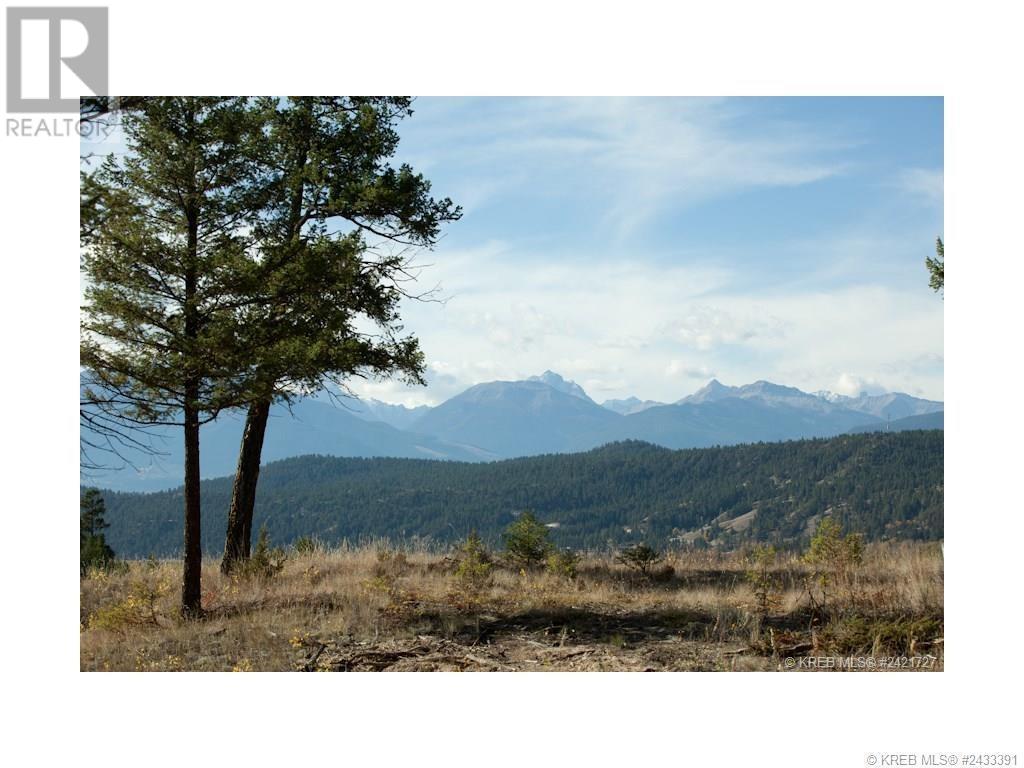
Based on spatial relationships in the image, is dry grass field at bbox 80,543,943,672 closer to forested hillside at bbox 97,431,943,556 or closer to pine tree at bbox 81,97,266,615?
pine tree at bbox 81,97,266,615

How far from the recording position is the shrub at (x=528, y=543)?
55.6ft

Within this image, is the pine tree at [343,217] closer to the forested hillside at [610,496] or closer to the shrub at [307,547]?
the shrub at [307,547]

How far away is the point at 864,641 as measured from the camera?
938cm

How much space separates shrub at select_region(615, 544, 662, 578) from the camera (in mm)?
15406

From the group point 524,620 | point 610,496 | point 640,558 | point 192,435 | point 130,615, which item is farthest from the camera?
point 610,496

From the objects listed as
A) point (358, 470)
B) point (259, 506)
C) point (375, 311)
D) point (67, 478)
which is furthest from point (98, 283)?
point (358, 470)

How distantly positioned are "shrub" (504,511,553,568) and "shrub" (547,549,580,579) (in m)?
1.03

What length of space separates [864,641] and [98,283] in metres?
10.9

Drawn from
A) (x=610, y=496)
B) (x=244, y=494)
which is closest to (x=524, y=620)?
(x=244, y=494)

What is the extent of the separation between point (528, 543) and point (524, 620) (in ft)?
18.4

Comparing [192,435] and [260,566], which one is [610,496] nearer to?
[260,566]

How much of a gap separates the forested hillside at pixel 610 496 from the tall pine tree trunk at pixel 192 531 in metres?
86.4

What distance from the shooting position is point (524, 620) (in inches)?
446

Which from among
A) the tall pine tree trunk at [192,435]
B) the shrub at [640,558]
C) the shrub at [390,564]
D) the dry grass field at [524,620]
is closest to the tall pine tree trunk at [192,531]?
the tall pine tree trunk at [192,435]
